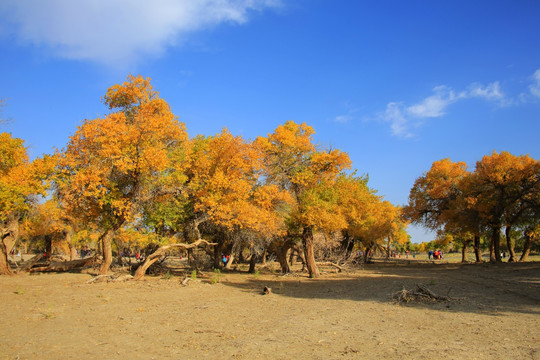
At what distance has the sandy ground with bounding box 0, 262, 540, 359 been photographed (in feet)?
22.5

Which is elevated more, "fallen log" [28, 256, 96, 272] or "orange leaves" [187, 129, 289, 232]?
"orange leaves" [187, 129, 289, 232]

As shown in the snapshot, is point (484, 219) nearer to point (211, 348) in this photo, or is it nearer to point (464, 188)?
point (464, 188)

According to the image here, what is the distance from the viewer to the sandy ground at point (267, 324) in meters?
6.85

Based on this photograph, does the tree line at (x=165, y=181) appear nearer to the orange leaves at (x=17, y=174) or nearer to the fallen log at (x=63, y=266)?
the orange leaves at (x=17, y=174)

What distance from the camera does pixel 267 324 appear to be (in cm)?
952

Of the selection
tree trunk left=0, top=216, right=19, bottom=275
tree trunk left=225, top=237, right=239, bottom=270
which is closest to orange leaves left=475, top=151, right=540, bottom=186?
tree trunk left=225, top=237, right=239, bottom=270

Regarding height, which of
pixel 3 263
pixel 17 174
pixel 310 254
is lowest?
pixel 3 263

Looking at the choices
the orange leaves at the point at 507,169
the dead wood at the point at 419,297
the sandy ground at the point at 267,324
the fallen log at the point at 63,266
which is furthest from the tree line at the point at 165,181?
the orange leaves at the point at 507,169

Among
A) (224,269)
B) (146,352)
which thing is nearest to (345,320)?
(146,352)

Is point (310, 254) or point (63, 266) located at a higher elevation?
point (310, 254)

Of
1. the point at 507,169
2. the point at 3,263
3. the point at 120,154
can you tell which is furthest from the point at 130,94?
the point at 507,169

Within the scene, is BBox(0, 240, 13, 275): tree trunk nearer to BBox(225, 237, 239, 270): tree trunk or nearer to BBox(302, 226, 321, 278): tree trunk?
BBox(225, 237, 239, 270): tree trunk

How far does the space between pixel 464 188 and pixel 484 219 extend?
2844 mm

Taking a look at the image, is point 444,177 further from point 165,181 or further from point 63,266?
point 63,266
